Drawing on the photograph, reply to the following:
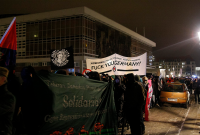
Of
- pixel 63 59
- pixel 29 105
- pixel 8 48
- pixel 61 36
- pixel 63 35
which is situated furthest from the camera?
pixel 61 36

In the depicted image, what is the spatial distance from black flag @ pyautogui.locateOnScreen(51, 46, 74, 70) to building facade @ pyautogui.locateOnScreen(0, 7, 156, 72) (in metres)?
25.9

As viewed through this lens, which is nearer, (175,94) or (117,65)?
(117,65)

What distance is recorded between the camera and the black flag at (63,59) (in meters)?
7.27

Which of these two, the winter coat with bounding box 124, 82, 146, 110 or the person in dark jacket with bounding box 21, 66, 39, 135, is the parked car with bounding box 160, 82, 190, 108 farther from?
the person in dark jacket with bounding box 21, 66, 39, 135

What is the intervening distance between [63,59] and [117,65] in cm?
Result: 221

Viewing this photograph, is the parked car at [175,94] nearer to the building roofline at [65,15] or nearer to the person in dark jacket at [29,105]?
the person in dark jacket at [29,105]

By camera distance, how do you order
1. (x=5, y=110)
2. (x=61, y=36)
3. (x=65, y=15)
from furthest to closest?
1. (x=61, y=36)
2. (x=65, y=15)
3. (x=5, y=110)

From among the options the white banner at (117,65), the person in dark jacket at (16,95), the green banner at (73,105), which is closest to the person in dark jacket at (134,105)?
the green banner at (73,105)

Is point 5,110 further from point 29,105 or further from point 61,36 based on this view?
point 61,36

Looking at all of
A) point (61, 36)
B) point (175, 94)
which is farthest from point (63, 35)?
point (175, 94)

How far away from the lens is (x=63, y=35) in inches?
1410

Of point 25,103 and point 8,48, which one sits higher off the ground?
point 8,48

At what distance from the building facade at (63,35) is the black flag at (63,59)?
2586 centimetres

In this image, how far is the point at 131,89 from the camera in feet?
19.1
